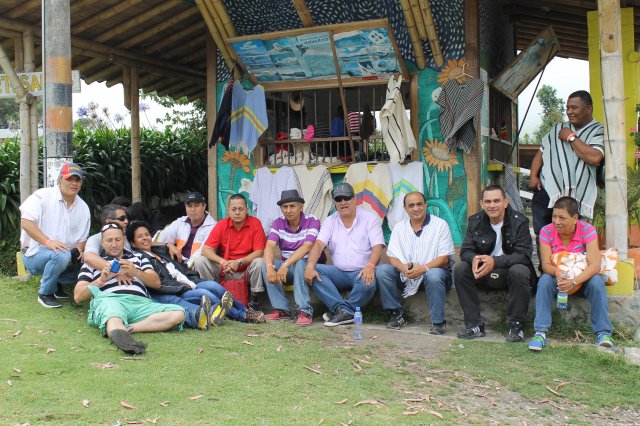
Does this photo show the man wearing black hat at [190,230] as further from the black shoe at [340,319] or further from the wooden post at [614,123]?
the wooden post at [614,123]

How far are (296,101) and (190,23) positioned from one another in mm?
2011

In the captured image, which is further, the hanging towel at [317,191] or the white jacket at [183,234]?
the hanging towel at [317,191]

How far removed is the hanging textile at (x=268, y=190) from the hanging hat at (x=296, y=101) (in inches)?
33.1

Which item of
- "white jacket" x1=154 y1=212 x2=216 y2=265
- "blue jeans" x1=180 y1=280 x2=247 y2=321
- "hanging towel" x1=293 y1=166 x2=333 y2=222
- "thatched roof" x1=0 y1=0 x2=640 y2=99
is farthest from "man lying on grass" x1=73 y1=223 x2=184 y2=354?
"thatched roof" x1=0 y1=0 x2=640 y2=99

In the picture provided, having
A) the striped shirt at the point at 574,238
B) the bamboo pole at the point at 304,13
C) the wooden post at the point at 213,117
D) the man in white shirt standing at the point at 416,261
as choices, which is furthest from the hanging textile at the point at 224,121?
the striped shirt at the point at 574,238

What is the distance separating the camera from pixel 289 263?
609 cm

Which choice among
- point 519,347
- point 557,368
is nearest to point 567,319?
point 519,347

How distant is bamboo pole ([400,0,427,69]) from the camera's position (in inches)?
274

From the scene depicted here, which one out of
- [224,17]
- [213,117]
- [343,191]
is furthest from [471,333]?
[213,117]

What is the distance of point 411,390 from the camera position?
13.3ft

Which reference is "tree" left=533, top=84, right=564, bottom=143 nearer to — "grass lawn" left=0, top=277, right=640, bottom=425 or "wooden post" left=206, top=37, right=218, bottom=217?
"wooden post" left=206, top=37, right=218, bottom=217

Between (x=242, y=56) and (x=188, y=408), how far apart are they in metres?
5.42

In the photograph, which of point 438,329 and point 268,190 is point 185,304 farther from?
point 268,190

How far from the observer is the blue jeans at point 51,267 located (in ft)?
19.4
